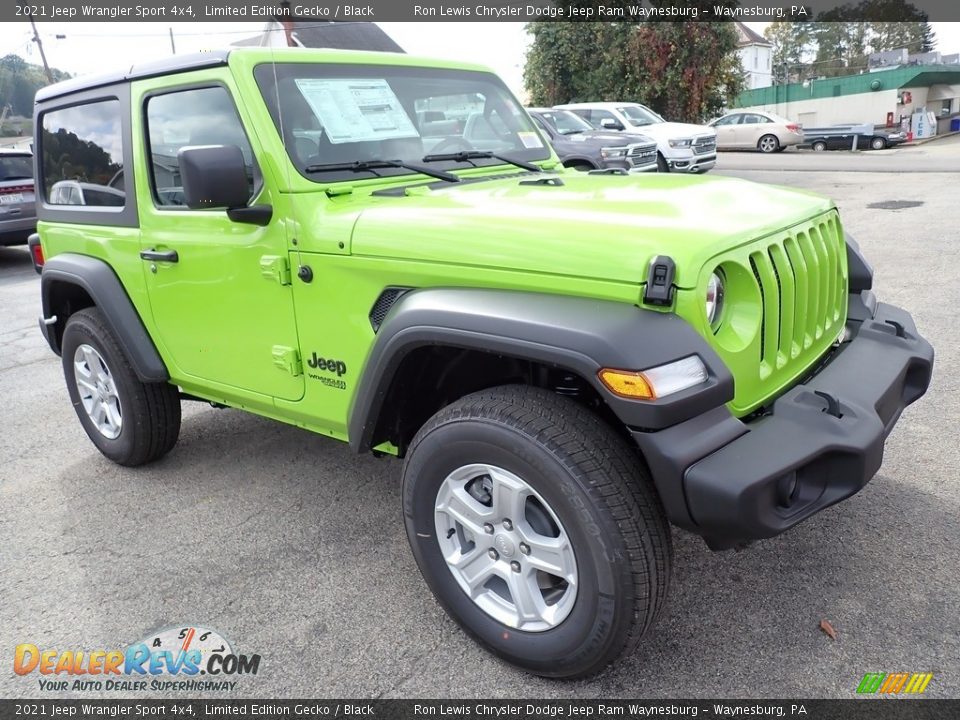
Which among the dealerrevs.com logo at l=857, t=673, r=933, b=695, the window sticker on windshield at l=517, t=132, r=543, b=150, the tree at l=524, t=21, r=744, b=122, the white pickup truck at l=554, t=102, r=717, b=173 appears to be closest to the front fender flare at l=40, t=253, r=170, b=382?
the window sticker on windshield at l=517, t=132, r=543, b=150

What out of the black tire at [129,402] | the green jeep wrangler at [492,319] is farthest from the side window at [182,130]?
the black tire at [129,402]

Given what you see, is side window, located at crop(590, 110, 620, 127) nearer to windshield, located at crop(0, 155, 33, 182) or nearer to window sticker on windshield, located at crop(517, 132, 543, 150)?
windshield, located at crop(0, 155, 33, 182)

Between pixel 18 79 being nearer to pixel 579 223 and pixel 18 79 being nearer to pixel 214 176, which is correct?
pixel 214 176

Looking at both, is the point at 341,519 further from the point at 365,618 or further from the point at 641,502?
the point at 641,502

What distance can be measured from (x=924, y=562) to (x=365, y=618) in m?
2.10

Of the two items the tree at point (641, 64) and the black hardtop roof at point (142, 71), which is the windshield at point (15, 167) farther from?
the tree at point (641, 64)

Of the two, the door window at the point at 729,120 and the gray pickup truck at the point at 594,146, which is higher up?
the door window at the point at 729,120

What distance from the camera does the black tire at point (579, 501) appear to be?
212 cm

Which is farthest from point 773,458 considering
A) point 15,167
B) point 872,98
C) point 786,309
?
point 872,98

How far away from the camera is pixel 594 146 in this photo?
1252 centimetres

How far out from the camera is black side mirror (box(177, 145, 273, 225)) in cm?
264

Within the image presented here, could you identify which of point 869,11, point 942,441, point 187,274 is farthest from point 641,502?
point 869,11

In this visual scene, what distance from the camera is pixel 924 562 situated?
290cm

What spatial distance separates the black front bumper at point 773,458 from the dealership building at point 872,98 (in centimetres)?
3402
